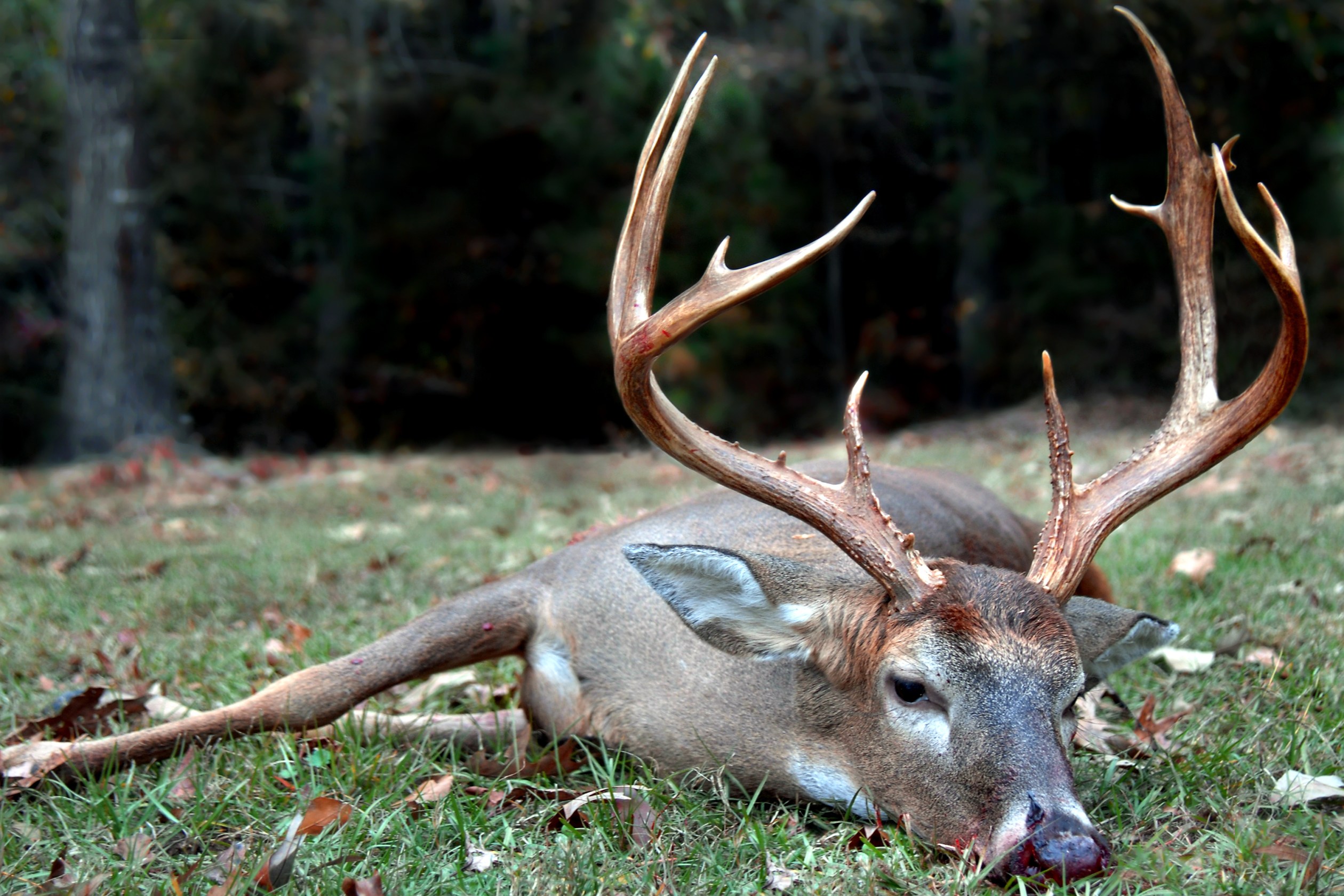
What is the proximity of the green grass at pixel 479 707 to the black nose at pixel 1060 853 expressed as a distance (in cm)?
8

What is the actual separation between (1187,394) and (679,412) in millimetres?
1288

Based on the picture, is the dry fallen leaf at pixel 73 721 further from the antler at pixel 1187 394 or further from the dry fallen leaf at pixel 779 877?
the antler at pixel 1187 394

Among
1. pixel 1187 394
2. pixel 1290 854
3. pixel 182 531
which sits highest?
pixel 1187 394

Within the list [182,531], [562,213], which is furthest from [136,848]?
[562,213]

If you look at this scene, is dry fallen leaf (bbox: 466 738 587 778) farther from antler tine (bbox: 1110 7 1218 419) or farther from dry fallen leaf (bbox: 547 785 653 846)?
antler tine (bbox: 1110 7 1218 419)

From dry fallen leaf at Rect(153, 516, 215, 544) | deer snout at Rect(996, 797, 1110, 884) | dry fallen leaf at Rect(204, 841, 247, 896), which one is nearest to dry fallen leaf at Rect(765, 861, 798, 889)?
deer snout at Rect(996, 797, 1110, 884)

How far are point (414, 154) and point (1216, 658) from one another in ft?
45.2

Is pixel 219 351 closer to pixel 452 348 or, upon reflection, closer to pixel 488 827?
pixel 452 348

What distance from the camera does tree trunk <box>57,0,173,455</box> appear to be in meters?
10.9

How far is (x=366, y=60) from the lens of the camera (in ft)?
47.3

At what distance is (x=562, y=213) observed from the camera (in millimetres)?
15344

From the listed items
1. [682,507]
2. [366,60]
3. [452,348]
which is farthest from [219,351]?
[682,507]

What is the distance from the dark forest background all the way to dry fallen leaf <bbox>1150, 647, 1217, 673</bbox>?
1045 cm

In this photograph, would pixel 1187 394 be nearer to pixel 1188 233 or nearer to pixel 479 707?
pixel 1188 233
